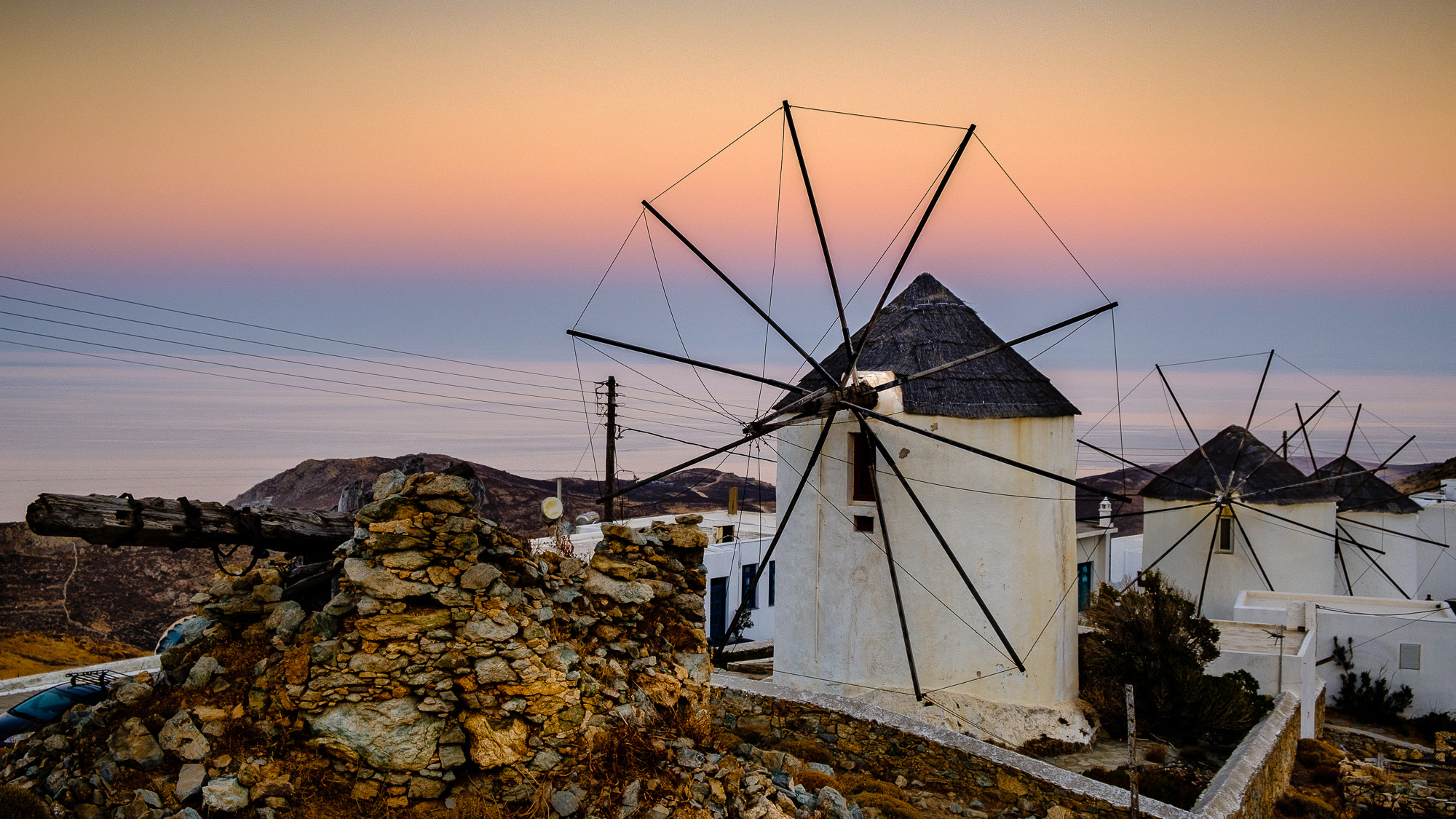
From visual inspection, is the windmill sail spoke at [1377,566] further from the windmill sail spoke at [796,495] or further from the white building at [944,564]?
the windmill sail spoke at [796,495]

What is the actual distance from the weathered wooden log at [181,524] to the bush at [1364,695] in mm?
22616

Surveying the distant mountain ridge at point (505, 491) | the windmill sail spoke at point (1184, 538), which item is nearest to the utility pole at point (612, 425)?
the distant mountain ridge at point (505, 491)

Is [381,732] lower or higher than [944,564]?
lower

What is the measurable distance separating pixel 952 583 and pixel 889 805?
605 cm

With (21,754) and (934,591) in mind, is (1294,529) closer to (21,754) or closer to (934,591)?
(934,591)

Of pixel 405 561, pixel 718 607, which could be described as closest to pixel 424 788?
pixel 405 561

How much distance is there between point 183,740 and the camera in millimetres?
5961

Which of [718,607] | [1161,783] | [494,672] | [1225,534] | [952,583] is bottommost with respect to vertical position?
[1161,783]

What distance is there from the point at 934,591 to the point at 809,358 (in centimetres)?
389

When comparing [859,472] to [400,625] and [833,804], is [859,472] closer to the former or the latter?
[833,804]

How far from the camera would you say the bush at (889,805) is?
8227mm

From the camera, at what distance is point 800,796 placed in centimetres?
698

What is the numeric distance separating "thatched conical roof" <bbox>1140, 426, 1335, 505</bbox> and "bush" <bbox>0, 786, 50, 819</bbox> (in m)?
22.9

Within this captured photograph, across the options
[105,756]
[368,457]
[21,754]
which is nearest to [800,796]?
[105,756]
